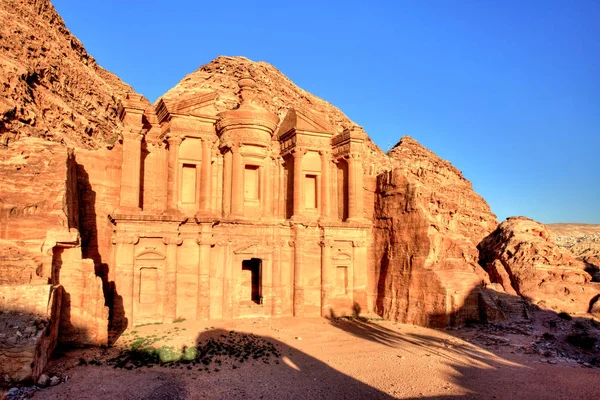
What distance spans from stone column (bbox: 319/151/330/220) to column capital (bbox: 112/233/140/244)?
1028 centimetres

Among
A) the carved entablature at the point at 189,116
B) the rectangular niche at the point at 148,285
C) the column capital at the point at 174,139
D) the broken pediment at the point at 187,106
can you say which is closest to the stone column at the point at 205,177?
the carved entablature at the point at 189,116

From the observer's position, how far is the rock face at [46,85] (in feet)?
66.4

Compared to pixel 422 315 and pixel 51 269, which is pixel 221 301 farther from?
pixel 422 315

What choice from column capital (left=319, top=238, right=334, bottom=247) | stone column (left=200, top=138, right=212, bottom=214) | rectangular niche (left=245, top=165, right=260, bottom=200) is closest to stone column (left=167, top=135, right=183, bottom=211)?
stone column (left=200, top=138, right=212, bottom=214)

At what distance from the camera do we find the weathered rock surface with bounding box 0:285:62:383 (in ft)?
33.0

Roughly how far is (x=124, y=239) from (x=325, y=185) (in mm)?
11216

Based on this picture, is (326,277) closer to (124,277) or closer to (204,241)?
(204,241)

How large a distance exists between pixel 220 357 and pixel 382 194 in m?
13.3

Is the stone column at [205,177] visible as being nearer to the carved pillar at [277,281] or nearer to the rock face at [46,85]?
the carved pillar at [277,281]

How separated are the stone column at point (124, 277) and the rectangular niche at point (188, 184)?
439 centimetres

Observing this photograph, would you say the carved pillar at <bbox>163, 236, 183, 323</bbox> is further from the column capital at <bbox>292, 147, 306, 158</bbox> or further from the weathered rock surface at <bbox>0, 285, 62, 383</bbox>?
the column capital at <bbox>292, 147, 306, 158</bbox>

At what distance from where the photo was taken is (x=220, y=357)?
14.5 meters

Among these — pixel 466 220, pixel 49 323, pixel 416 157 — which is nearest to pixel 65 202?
pixel 49 323

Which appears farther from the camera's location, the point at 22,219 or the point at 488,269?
the point at 488,269
